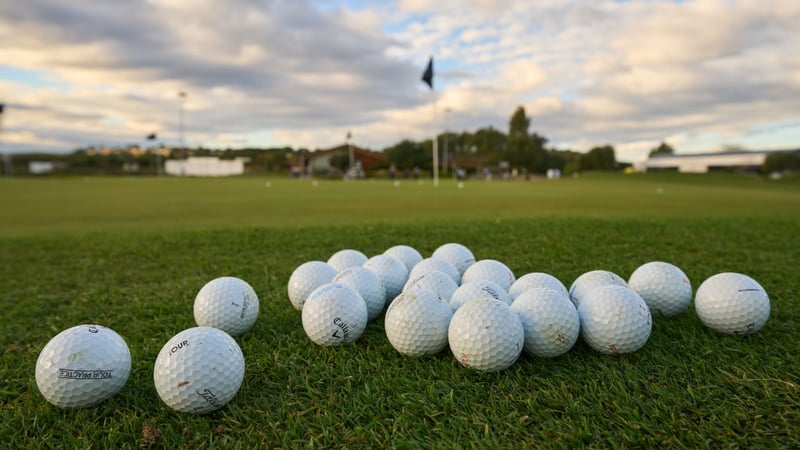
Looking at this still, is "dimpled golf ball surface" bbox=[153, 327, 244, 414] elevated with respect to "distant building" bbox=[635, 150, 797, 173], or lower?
lower

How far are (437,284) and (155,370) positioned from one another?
2.02 meters

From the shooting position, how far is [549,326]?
9.48 ft

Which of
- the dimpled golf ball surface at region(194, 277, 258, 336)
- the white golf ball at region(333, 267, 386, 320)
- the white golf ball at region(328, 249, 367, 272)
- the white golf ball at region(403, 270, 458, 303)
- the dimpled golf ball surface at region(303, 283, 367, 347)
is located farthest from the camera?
the white golf ball at region(328, 249, 367, 272)

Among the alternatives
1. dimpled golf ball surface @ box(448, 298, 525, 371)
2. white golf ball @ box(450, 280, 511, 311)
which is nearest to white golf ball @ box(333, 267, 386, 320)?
white golf ball @ box(450, 280, 511, 311)

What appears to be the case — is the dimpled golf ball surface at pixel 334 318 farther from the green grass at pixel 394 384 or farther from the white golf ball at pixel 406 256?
the white golf ball at pixel 406 256

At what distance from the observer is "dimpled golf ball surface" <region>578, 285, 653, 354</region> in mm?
2941

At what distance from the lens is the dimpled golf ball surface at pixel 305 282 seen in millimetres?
4010

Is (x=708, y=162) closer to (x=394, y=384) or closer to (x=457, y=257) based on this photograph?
(x=457, y=257)

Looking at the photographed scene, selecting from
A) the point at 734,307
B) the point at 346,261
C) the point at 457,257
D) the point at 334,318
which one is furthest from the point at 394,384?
the point at 734,307

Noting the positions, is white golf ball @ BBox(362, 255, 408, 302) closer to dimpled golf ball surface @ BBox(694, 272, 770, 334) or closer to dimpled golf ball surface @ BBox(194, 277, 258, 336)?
dimpled golf ball surface @ BBox(194, 277, 258, 336)

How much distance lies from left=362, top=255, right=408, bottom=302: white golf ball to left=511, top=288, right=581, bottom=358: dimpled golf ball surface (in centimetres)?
142

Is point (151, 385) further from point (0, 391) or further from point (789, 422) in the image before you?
point (789, 422)

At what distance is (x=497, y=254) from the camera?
6523 mm

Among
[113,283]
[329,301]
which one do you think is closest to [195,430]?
[329,301]
